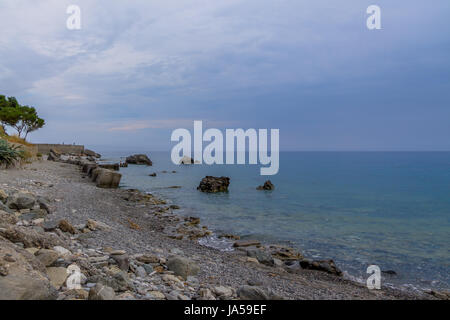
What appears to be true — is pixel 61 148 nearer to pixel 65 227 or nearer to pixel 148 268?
pixel 65 227

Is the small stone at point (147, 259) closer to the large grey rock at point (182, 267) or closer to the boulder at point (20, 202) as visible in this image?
the large grey rock at point (182, 267)

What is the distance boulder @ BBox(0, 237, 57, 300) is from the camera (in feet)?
11.9

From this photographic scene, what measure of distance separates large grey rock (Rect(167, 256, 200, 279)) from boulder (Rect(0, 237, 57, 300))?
3001mm

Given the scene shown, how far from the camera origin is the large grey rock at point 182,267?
686 cm

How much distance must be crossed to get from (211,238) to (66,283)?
11192 mm

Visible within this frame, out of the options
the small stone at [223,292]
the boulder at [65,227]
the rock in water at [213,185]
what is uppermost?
the boulder at [65,227]

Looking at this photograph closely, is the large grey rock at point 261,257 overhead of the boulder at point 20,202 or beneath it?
beneath

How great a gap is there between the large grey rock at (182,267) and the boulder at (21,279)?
3.00 m

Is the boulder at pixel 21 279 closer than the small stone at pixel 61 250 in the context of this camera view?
Yes

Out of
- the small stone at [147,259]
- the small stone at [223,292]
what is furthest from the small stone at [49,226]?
the small stone at [223,292]

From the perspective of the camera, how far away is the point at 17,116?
193ft

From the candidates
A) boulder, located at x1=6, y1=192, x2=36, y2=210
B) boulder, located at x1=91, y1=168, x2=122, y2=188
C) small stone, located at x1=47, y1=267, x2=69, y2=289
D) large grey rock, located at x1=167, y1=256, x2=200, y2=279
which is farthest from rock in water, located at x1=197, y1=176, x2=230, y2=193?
small stone, located at x1=47, y1=267, x2=69, y2=289

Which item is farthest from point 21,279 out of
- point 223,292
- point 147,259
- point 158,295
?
point 147,259
